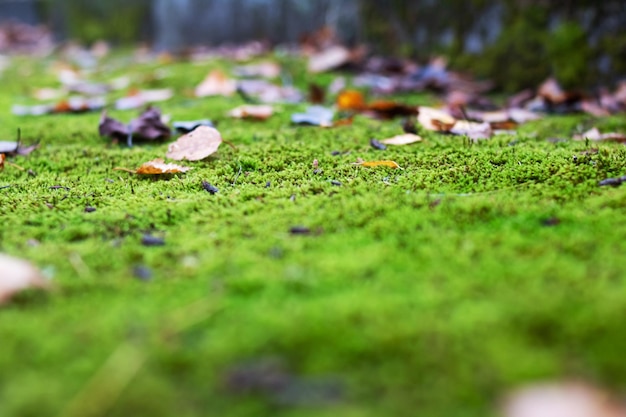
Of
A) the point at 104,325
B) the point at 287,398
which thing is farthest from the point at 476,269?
the point at 104,325

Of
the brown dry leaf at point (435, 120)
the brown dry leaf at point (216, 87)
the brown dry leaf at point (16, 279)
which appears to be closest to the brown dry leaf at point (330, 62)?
the brown dry leaf at point (216, 87)

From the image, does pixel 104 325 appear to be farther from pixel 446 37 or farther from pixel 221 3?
pixel 221 3

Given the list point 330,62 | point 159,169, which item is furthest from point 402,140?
point 330,62

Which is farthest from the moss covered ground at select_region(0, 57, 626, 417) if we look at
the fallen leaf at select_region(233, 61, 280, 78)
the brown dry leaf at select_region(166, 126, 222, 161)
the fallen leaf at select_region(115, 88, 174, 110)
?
the fallen leaf at select_region(233, 61, 280, 78)

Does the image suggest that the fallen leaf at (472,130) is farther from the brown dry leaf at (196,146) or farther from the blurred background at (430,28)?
the blurred background at (430,28)

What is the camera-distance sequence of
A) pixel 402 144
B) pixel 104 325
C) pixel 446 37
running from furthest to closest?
pixel 446 37 → pixel 402 144 → pixel 104 325

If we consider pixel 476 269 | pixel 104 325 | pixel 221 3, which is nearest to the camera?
pixel 104 325

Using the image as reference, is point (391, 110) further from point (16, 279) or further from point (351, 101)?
point (16, 279)

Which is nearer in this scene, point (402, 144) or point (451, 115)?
point (402, 144)
